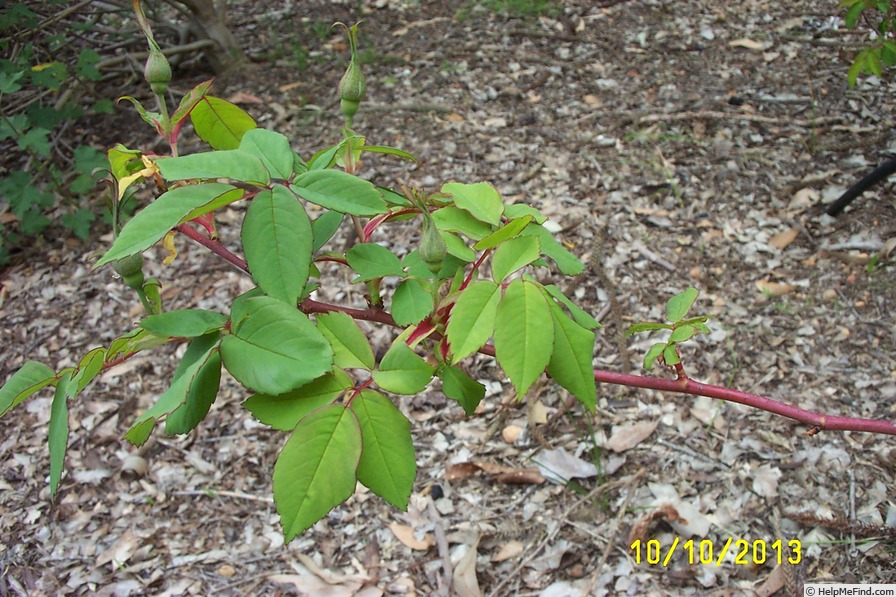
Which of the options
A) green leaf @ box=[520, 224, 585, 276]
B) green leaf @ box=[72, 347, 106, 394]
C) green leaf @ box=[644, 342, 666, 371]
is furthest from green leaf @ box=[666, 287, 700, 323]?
green leaf @ box=[72, 347, 106, 394]

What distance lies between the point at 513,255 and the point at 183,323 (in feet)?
1.00

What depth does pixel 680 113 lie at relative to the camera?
2723mm

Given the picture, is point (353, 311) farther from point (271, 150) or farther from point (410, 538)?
point (410, 538)

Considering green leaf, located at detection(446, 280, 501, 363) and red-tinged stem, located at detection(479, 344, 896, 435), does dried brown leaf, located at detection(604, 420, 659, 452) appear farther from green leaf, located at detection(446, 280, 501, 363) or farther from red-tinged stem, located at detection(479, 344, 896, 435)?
green leaf, located at detection(446, 280, 501, 363)

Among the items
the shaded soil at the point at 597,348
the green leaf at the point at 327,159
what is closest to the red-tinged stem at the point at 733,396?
the green leaf at the point at 327,159

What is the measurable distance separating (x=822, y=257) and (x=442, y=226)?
1.89m

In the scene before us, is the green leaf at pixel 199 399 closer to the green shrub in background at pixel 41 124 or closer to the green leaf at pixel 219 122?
the green leaf at pixel 219 122

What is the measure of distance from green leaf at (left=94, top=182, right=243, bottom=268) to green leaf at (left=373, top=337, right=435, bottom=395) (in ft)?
0.66

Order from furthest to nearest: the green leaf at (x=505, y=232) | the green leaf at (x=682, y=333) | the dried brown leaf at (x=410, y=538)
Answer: the dried brown leaf at (x=410, y=538) → the green leaf at (x=682, y=333) → the green leaf at (x=505, y=232)

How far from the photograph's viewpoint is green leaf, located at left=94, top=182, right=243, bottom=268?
0.55 metres

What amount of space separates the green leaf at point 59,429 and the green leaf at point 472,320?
12.8 inches

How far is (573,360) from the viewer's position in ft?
2.09

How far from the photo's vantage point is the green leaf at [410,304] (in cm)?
67
